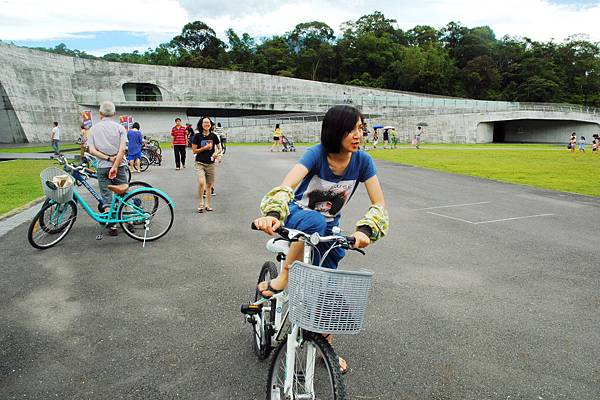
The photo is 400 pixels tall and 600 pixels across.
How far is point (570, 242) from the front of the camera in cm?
710

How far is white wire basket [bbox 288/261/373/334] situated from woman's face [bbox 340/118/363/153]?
90 cm

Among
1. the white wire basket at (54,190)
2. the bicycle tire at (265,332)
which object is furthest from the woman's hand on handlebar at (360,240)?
the white wire basket at (54,190)

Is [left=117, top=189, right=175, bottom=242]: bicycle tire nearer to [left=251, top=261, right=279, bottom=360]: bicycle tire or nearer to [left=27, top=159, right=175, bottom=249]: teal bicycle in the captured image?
[left=27, top=159, right=175, bottom=249]: teal bicycle

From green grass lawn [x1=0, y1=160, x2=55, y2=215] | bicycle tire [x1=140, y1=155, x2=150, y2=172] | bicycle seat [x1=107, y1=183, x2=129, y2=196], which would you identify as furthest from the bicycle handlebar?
bicycle tire [x1=140, y1=155, x2=150, y2=172]

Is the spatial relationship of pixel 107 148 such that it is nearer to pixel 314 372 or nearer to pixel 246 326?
pixel 246 326

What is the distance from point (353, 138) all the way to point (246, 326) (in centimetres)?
222

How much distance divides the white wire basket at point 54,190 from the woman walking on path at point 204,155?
314cm

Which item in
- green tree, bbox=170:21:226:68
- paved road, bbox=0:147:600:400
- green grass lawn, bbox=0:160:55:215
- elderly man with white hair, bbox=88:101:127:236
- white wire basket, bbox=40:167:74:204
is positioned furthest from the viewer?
green tree, bbox=170:21:226:68

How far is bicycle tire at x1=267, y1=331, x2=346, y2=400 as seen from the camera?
229 cm

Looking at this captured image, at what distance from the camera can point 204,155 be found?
927cm

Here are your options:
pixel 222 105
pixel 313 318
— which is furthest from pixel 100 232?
pixel 222 105

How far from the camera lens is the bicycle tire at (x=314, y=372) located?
2291 mm

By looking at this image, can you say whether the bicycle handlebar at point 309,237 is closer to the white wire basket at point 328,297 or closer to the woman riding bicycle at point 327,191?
the woman riding bicycle at point 327,191

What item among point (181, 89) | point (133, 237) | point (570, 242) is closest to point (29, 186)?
point (133, 237)
